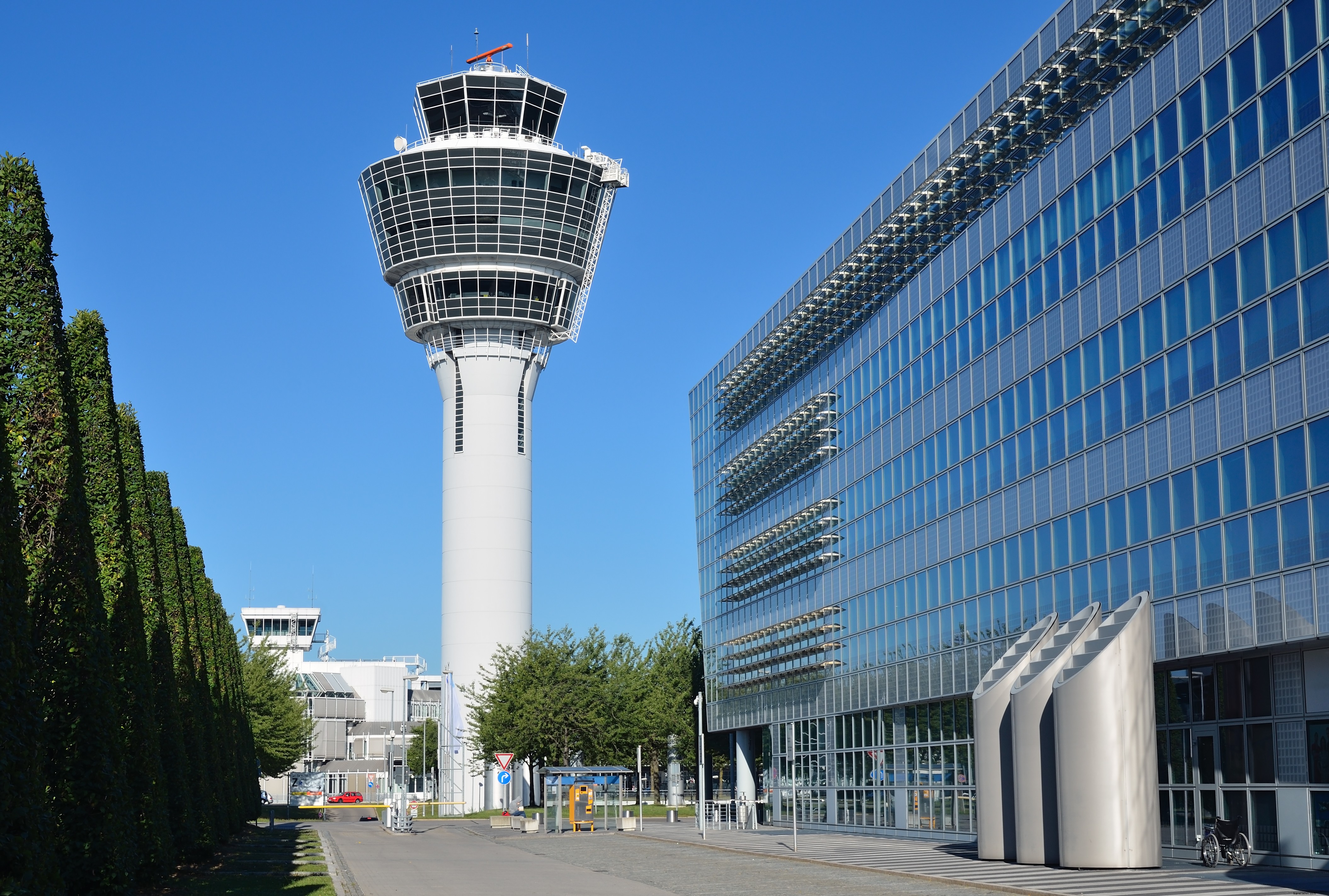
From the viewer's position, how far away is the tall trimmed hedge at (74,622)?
15.6 m

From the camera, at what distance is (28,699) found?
630 inches

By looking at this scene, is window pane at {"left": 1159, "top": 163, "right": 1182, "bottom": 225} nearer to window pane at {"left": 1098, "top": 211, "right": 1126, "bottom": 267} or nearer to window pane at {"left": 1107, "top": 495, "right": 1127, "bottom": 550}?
window pane at {"left": 1098, "top": 211, "right": 1126, "bottom": 267}

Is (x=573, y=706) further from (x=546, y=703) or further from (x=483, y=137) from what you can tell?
(x=483, y=137)

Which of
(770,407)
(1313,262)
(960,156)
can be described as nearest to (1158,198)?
(1313,262)

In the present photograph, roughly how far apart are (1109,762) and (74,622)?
71.6 feet

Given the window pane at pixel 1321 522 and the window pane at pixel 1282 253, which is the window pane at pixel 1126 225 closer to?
the window pane at pixel 1282 253

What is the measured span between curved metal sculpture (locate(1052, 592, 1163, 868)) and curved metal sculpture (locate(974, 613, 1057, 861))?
306 cm

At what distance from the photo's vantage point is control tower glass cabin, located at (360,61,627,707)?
349ft

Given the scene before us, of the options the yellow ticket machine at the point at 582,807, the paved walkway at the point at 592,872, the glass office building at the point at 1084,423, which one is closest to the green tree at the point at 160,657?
the paved walkway at the point at 592,872

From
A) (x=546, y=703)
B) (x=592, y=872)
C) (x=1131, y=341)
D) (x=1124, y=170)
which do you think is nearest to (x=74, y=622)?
(x=592, y=872)

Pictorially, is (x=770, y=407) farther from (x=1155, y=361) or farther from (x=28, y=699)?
(x=28, y=699)

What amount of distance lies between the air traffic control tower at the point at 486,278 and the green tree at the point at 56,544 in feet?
283

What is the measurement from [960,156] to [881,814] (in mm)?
25298

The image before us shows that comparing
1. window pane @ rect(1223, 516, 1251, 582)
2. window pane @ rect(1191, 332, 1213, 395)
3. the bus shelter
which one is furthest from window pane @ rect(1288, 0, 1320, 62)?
the bus shelter
